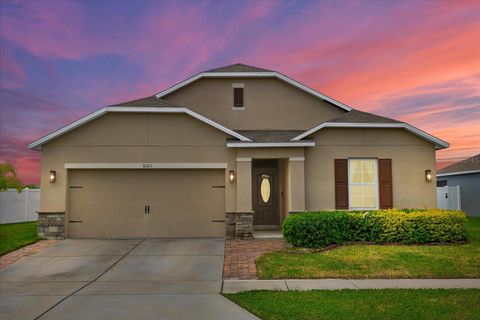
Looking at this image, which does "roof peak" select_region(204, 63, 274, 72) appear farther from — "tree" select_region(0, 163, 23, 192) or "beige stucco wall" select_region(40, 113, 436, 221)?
"tree" select_region(0, 163, 23, 192)

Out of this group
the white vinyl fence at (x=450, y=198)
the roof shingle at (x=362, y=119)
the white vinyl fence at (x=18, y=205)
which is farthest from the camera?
the white vinyl fence at (x=450, y=198)

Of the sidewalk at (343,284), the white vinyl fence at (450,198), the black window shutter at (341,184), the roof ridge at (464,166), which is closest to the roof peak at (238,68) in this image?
the black window shutter at (341,184)

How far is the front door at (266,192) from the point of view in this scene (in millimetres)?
14305

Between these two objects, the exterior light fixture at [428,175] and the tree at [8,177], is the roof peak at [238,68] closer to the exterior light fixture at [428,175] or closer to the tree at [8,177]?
the exterior light fixture at [428,175]

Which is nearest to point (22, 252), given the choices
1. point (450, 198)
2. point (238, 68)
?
point (238, 68)

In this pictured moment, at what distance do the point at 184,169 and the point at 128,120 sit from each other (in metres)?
2.56

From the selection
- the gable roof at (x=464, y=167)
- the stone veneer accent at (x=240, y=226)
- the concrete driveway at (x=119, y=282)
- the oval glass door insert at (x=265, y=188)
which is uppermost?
the gable roof at (x=464, y=167)

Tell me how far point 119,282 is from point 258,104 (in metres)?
9.01

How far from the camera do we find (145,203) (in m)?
11.9

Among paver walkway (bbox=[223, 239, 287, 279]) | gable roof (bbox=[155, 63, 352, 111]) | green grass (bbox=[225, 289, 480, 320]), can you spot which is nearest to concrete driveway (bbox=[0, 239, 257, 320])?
paver walkway (bbox=[223, 239, 287, 279])

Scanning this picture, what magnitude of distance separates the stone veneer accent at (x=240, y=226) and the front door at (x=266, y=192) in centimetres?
278

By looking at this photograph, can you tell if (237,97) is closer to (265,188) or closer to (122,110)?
(265,188)

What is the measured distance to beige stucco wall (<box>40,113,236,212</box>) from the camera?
38.9ft

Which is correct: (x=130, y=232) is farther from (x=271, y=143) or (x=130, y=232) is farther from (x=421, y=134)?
(x=421, y=134)
